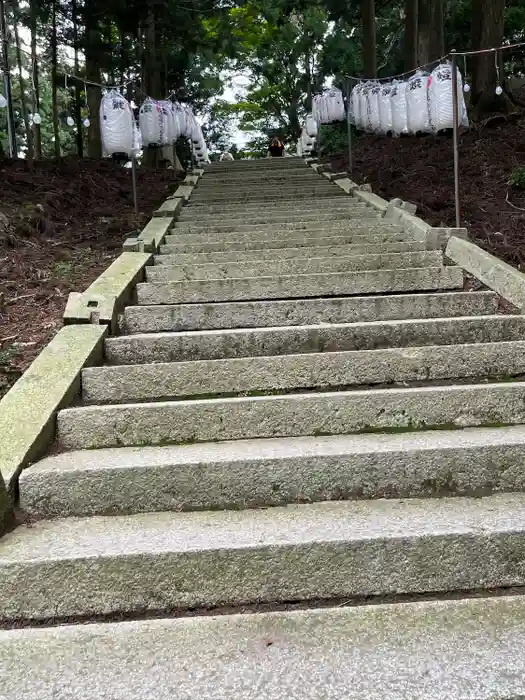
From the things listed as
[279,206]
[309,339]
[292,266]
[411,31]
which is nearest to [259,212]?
[279,206]

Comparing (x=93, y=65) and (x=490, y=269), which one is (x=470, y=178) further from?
(x=93, y=65)

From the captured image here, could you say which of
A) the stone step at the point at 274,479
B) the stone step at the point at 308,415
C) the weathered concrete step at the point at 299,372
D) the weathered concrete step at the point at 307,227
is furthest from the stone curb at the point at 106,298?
the weathered concrete step at the point at 307,227

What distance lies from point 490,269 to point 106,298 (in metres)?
2.49

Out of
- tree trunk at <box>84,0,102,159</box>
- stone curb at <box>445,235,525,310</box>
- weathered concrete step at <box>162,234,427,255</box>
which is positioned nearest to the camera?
stone curb at <box>445,235,525,310</box>

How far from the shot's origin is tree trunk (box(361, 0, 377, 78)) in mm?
12695

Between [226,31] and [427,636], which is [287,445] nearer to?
[427,636]

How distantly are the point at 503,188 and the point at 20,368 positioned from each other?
6364 millimetres

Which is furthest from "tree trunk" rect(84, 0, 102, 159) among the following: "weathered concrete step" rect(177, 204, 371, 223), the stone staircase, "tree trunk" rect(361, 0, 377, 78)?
the stone staircase

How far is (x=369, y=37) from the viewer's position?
12977 mm

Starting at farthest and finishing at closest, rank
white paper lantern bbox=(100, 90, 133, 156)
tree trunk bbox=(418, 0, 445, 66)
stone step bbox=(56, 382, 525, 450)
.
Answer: tree trunk bbox=(418, 0, 445, 66) → white paper lantern bbox=(100, 90, 133, 156) → stone step bbox=(56, 382, 525, 450)

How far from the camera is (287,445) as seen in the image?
2523mm

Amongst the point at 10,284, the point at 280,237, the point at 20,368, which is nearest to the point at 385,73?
the point at 280,237

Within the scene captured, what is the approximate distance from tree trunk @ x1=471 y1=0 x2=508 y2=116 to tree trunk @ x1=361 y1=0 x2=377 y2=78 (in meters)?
2.69

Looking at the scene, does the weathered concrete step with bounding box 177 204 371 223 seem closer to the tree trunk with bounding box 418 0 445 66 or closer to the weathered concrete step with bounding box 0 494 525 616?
the weathered concrete step with bounding box 0 494 525 616
